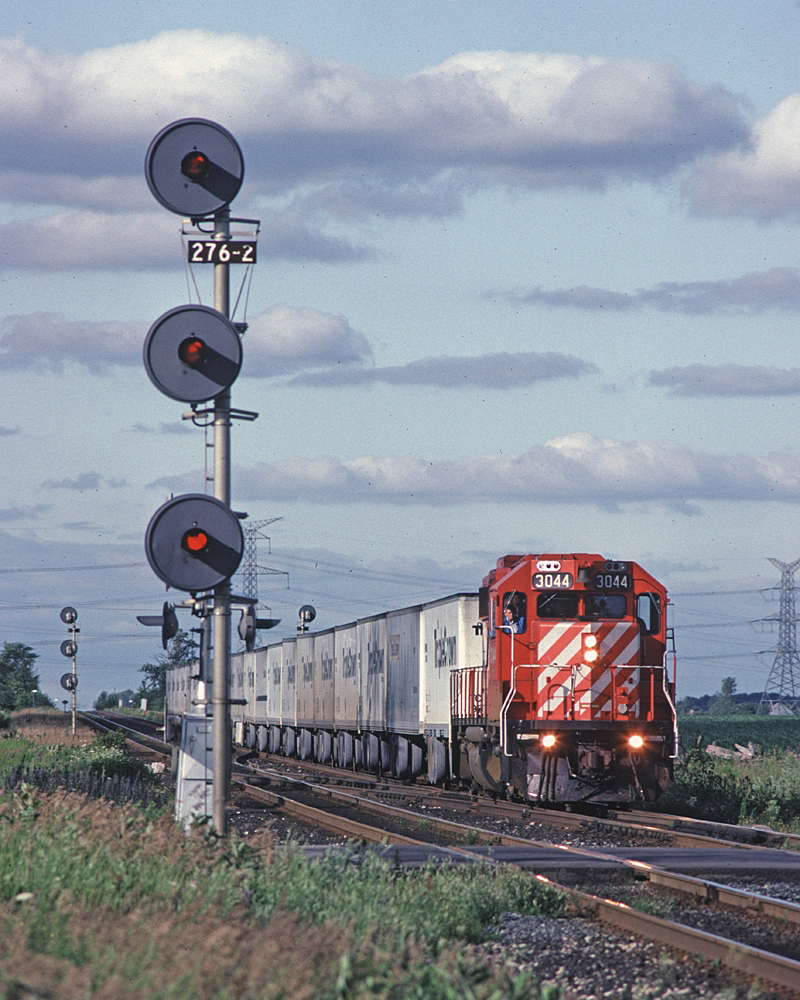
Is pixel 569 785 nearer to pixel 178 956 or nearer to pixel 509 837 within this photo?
pixel 509 837

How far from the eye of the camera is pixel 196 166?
10062 millimetres

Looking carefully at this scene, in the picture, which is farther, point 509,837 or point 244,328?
point 509,837

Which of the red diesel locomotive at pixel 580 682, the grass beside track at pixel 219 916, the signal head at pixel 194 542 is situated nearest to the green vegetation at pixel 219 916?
the grass beside track at pixel 219 916

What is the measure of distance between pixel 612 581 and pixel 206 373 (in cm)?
1257

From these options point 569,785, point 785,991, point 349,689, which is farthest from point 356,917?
point 349,689

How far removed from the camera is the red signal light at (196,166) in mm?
10062

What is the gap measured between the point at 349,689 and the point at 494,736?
1547 cm

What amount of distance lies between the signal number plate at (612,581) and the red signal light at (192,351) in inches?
493

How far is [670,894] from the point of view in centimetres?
1209

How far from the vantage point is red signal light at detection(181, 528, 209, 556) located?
9.07m

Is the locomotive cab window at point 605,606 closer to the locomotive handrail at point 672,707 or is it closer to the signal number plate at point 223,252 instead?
the locomotive handrail at point 672,707

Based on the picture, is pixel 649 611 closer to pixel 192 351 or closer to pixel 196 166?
pixel 196 166

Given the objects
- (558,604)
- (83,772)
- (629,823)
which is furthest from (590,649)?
(83,772)

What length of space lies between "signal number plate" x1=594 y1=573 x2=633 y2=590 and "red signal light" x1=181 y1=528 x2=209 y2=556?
12.7 meters
